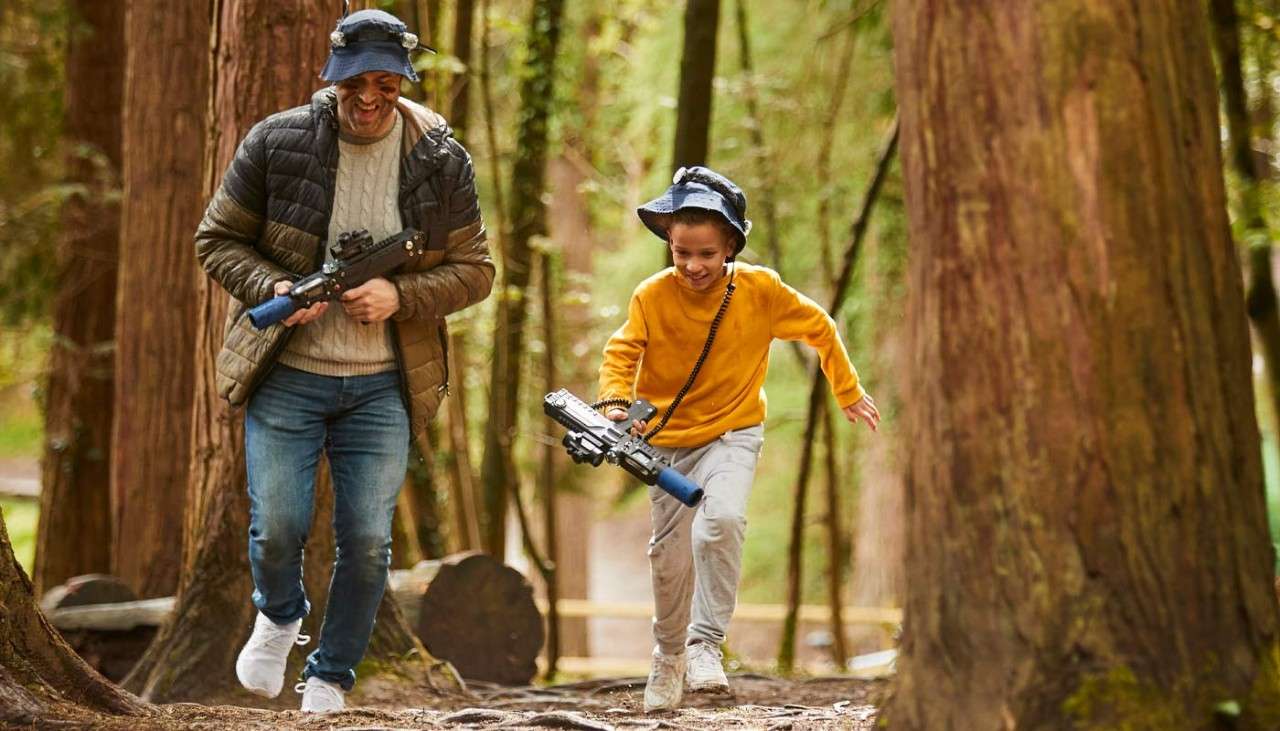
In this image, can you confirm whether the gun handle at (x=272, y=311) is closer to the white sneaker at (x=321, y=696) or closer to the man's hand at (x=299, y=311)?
the man's hand at (x=299, y=311)

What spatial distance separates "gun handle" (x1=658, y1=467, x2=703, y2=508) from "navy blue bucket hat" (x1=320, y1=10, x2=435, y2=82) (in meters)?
1.53

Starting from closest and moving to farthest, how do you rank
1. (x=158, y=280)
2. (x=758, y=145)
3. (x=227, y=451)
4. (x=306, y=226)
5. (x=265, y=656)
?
(x=306, y=226), (x=265, y=656), (x=227, y=451), (x=158, y=280), (x=758, y=145)

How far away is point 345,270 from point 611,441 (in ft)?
3.55

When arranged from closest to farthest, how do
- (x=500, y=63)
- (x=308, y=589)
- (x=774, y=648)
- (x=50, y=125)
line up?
(x=308, y=589) → (x=50, y=125) → (x=500, y=63) → (x=774, y=648)

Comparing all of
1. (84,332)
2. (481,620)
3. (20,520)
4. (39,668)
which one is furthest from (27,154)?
(20,520)

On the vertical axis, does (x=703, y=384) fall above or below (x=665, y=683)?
above

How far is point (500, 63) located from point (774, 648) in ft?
36.1

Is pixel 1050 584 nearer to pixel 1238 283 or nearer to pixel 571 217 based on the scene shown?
pixel 1238 283

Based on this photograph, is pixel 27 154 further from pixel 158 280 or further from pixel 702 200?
pixel 702 200

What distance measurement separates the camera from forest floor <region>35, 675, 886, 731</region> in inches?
189

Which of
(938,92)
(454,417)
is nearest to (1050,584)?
(938,92)

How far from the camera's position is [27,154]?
594 inches

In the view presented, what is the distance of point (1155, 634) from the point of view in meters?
3.46

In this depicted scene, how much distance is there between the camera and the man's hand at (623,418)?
5.32 m
